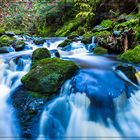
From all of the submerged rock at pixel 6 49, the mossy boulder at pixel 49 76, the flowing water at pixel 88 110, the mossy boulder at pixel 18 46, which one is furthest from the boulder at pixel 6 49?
the mossy boulder at pixel 49 76

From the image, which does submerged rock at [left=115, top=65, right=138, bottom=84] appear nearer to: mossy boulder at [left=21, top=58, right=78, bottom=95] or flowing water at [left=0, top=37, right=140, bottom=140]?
flowing water at [left=0, top=37, right=140, bottom=140]

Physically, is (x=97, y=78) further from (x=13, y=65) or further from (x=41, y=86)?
(x=13, y=65)

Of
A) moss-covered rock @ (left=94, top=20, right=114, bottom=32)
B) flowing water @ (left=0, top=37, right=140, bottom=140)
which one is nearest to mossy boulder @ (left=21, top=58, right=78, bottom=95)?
flowing water @ (left=0, top=37, right=140, bottom=140)

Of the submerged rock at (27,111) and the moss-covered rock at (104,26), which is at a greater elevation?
the moss-covered rock at (104,26)

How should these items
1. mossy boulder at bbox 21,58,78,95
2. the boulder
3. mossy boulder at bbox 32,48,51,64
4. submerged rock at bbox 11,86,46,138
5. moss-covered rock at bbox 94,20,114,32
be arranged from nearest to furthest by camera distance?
submerged rock at bbox 11,86,46,138, mossy boulder at bbox 21,58,78,95, mossy boulder at bbox 32,48,51,64, the boulder, moss-covered rock at bbox 94,20,114,32

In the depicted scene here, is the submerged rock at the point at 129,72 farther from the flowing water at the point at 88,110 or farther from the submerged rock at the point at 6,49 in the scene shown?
the submerged rock at the point at 6,49

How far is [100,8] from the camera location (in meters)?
14.4

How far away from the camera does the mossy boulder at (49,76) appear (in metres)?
5.11

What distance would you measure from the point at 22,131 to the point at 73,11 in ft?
46.3

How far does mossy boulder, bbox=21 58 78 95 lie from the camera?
16.8 feet

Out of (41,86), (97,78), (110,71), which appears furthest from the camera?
(110,71)

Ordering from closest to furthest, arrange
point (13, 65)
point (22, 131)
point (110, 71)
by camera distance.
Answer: point (22, 131) → point (110, 71) → point (13, 65)

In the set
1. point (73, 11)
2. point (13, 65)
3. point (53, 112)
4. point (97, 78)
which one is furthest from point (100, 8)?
point (53, 112)

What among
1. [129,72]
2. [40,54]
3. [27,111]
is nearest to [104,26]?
[40,54]
